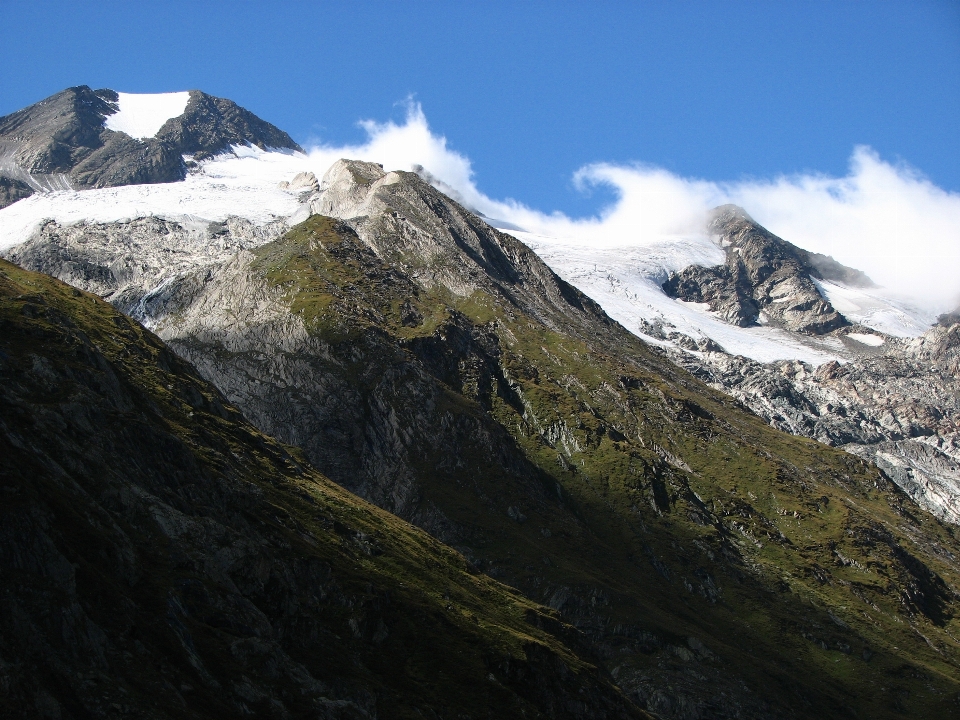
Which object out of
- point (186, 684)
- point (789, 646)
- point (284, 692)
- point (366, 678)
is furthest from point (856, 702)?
point (186, 684)

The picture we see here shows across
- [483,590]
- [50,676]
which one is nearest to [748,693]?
[483,590]

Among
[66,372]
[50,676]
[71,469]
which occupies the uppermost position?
[66,372]

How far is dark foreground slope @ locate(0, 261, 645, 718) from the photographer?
6488 cm

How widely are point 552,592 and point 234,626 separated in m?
100

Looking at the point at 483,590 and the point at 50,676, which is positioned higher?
the point at 483,590

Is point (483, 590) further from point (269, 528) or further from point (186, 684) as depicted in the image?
point (186, 684)

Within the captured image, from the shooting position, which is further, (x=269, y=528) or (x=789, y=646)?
(x=789, y=646)

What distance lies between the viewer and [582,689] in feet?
376

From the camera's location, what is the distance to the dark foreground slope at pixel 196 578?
64.9 m

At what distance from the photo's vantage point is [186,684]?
67.7 m

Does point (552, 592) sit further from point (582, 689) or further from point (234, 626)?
point (234, 626)

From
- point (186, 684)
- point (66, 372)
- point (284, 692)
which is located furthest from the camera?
point (66, 372)

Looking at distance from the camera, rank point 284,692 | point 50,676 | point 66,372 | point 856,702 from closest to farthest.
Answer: point 50,676, point 284,692, point 66,372, point 856,702

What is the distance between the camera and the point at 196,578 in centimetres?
8294
